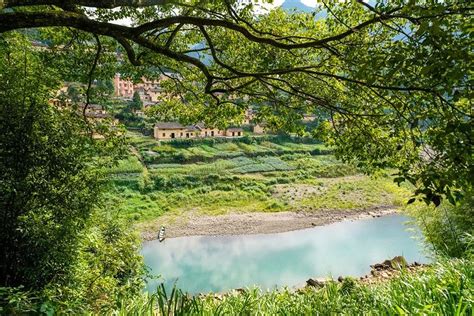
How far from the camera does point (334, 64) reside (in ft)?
14.3

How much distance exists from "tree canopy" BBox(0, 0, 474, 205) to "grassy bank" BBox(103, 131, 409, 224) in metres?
19.6

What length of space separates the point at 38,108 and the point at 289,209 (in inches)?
1065

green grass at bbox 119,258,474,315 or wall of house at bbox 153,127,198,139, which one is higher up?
green grass at bbox 119,258,474,315

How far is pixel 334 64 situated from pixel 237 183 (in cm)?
3074

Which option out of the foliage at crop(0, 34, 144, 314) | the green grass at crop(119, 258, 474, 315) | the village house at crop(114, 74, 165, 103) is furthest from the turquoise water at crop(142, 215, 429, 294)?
the village house at crop(114, 74, 165, 103)

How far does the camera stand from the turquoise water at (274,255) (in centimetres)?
1700

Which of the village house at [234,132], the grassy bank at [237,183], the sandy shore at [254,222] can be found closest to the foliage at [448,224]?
the grassy bank at [237,183]

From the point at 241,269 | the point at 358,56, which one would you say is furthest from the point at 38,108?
the point at 241,269

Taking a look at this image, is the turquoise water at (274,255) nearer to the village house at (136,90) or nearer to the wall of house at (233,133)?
the wall of house at (233,133)

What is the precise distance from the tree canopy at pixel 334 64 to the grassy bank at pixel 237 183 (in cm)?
1962

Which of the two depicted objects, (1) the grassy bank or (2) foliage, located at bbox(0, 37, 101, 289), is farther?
(1) the grassy bank

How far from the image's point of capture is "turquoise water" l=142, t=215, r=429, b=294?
17000 millimetres

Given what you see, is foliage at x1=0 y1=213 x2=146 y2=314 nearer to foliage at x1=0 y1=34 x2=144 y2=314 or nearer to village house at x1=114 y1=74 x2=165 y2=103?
foliage at x1=0 y1=34 x2=144 y2=314

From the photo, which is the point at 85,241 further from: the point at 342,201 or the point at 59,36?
the point at 342,201
